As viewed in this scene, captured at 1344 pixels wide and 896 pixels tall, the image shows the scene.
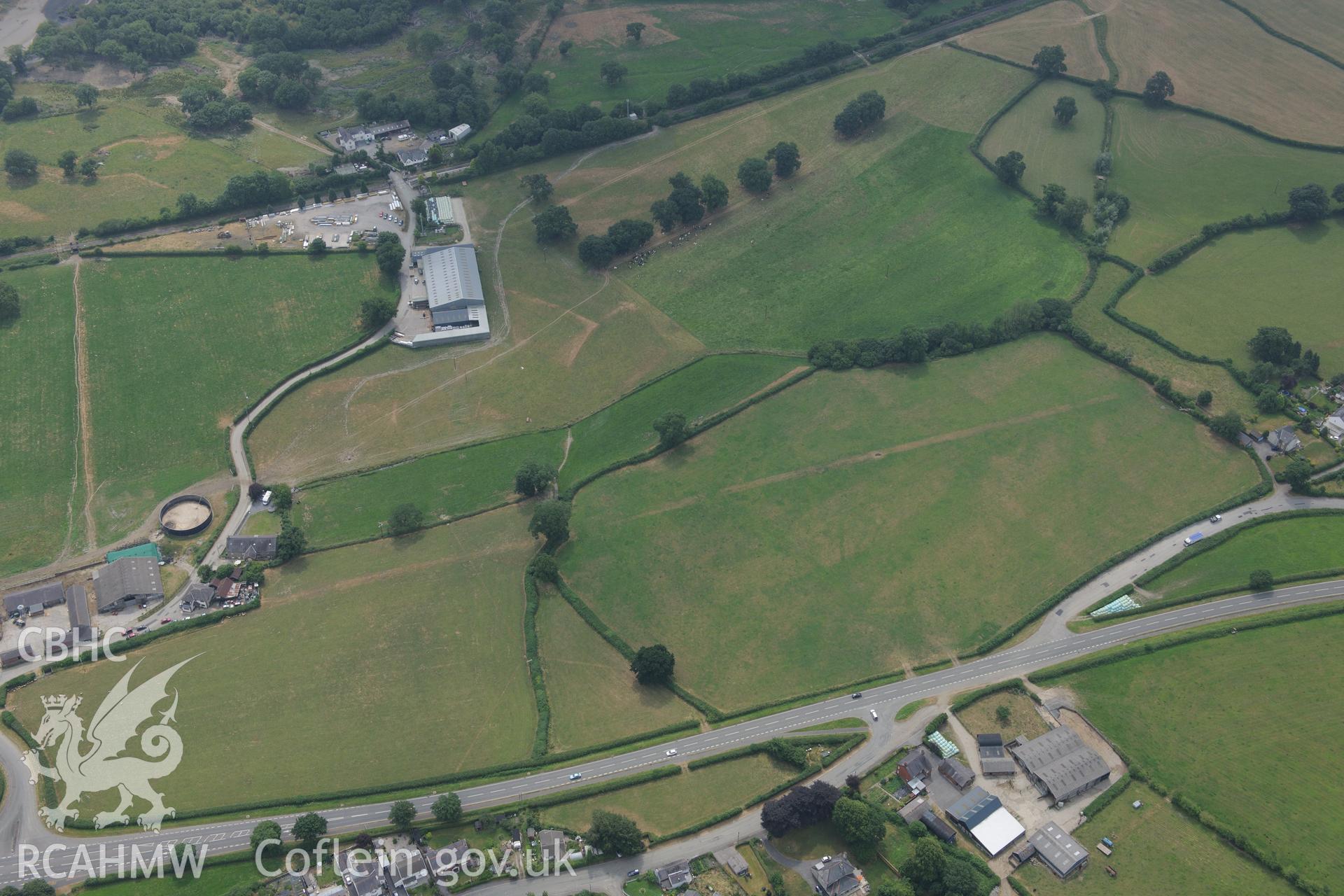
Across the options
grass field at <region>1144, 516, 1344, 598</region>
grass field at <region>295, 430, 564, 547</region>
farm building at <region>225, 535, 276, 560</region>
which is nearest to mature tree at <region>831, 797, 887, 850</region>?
grass field at <region>1144, 516, 1344, 598</region>

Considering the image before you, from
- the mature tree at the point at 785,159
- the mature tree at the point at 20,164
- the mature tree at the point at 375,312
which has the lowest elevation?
the mature tree at the point at 375,312

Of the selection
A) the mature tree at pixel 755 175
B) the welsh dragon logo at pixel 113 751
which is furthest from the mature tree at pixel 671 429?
the welsh dragon logo at pixel 113 751

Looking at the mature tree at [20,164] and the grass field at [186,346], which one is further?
the mature tree at [20,164]

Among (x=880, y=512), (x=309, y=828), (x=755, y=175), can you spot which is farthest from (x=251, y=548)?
(x=755, y=175)

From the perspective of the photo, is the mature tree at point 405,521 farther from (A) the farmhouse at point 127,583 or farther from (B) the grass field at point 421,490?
(A) the farmhouse at point 127,583

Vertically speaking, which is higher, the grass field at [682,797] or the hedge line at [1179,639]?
the hedge line at [1179,639]

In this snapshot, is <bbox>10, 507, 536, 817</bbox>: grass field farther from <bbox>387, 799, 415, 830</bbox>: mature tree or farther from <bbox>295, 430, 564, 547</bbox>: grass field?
<bbox>387, 799, 415, 830</bbox>: mature tree

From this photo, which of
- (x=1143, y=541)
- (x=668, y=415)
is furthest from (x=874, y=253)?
(x=1143, y=541)
